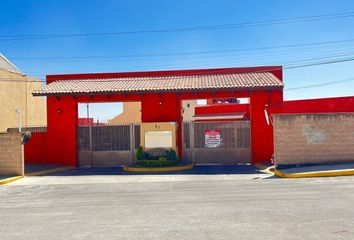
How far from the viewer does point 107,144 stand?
1753cm

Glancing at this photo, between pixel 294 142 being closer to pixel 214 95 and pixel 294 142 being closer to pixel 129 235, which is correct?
pixel 214 95

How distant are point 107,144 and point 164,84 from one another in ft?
13.8

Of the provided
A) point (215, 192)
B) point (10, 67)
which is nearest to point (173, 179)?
point (215, 192)

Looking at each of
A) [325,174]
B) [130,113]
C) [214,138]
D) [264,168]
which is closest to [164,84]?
[214,138]

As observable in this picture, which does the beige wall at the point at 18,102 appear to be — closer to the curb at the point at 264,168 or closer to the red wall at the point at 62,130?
the red wall at the point at 62,130

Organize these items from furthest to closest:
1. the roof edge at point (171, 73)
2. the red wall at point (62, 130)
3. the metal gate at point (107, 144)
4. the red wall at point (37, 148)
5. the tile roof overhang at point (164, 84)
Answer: the roof edge at point (171, 73) → the red wall at point (37, 148) → the red wall at point (62, 130) → the metal gate at point (107, 144) → the tile roof overhang at point (164, 84)

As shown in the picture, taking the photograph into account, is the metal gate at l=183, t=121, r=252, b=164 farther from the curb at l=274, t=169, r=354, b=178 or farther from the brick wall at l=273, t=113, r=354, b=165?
the curb at l=274, t=169, r=354, b=178

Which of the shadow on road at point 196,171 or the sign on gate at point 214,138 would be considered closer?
the shadow on road at point 196,171

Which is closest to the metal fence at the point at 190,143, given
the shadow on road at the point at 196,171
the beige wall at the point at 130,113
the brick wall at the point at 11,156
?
the shadow on road at the point at 196,171

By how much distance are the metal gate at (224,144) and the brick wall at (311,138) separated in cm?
296

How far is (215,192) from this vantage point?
9.71 meters

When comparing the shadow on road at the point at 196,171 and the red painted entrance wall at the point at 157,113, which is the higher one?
the red painted entrance wall at the point at 157,113

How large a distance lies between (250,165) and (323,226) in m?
10.7

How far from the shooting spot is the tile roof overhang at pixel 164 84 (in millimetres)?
16656
